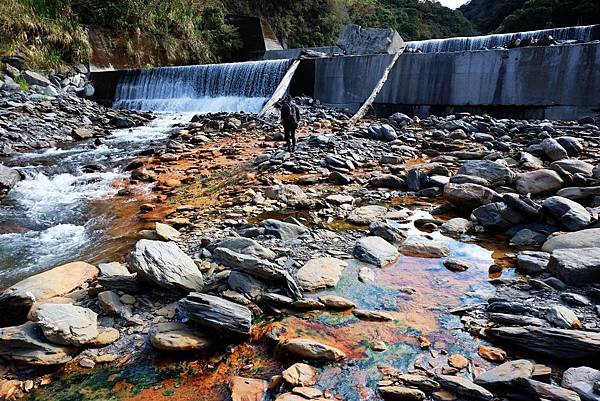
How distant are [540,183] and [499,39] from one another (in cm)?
1503

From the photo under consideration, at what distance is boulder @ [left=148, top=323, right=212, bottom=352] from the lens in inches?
109

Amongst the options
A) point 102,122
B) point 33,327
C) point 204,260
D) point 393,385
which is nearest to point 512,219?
point 393,385

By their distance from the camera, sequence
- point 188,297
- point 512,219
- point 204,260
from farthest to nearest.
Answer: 1. point 512,219
2. point 204,260
3. point 188,297

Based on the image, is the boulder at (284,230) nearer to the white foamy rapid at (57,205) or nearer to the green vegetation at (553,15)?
the white foamy rapid at (57,205)

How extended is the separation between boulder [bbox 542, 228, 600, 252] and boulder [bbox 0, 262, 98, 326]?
4500 millimetres

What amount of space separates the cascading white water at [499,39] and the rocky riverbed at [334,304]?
559 inches

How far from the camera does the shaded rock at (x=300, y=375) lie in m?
2.46

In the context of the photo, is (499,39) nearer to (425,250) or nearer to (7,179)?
(425,250)

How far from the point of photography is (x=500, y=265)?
4.01 m

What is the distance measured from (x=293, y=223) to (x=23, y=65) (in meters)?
16.3

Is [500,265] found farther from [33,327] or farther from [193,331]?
[33,327]

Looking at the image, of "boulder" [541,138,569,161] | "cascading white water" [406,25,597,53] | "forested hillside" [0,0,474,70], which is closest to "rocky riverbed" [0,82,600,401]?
"boulder" [541,138,569,161]

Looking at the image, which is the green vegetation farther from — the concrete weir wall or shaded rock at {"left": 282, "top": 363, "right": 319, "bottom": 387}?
shaded rock at {"left": 282, "top": 363, "right": 319, "bottom": 387}

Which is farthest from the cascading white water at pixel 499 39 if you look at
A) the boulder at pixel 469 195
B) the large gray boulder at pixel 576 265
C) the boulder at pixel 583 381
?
the boulder at pixel 583 381
